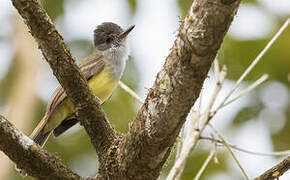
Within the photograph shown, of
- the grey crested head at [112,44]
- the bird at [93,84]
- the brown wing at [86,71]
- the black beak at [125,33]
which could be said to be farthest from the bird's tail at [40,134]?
the black beak at [125,33]

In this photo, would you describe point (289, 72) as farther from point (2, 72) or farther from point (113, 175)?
point (2, 72)

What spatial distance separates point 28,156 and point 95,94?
6.74 feet

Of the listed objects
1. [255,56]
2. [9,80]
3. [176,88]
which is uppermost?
[9,80]

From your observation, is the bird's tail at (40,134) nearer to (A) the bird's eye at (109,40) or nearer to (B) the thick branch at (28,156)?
(A) the bird's eye at (109,40)

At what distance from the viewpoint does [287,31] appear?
263 inches

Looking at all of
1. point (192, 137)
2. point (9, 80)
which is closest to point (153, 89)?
point (192, 137)

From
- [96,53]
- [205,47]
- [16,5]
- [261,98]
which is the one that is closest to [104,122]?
[16,5]

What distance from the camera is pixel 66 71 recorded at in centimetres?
357

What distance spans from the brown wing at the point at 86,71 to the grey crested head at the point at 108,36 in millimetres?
494

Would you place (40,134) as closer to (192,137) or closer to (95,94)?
(95,94)

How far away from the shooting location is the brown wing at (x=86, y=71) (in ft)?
17.9

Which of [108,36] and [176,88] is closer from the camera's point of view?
[176,88]

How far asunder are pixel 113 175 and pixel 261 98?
10.9ft

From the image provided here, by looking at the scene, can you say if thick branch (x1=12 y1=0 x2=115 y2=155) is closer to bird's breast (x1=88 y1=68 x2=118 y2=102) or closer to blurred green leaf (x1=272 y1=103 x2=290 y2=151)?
bird's breast (x1=88 y1=68 x2=118 y2=102)
